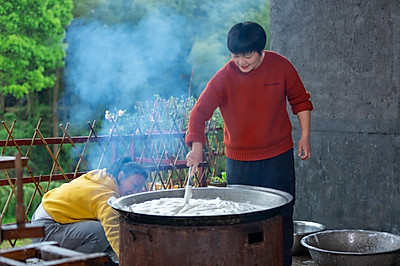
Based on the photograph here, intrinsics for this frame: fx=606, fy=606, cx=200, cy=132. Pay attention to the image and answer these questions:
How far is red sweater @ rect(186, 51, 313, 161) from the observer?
12.8 feet

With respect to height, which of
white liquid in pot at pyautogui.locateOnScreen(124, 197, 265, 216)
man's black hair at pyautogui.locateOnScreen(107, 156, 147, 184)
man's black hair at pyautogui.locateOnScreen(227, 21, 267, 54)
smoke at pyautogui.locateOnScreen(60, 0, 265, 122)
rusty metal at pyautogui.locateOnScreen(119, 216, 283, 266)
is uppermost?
smoke at pyautogui.locateOnScreen(60, 0, 265, 122)

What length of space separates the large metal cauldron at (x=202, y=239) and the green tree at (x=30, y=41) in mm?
14492

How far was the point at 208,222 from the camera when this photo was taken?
3.00 meters

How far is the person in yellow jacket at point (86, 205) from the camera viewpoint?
4.22m

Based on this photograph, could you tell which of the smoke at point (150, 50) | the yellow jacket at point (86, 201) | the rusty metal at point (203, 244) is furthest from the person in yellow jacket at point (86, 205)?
the smoke at point (150, 50)

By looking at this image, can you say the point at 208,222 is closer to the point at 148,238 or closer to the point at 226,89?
the point at 148,238

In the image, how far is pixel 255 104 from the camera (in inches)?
154

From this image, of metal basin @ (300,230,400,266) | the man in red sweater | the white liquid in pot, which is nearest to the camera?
the white liquid in pot

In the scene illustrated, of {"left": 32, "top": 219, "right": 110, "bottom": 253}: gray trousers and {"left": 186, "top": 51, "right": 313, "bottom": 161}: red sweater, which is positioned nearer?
{"left": 186, "top": 51, "right": 313, "bottom": 161}: red sweater

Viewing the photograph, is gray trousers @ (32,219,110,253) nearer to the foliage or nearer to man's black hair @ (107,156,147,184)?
man's black hair @ (107,156,147,184)

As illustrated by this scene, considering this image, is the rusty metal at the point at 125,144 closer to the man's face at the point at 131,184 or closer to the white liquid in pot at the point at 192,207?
the man's face at the point at 131,184

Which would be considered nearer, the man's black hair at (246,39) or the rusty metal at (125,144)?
the man's black hair at (246,39)

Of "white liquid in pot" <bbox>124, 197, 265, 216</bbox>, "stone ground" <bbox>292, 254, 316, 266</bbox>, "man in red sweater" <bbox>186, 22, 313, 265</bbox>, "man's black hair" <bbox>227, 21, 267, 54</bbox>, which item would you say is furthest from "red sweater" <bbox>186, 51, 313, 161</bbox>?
"stone ground" <bbox>292, 254, 316, 266</bbox>

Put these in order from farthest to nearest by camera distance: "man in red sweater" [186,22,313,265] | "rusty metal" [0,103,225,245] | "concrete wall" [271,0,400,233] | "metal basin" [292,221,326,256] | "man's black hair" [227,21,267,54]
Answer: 1. "rusty metal" [0,103,225,245]
2. "metal basin" [292,221,326,256]
3. "concrete wall" [271,0,400,233]
4. "man in red sweater" [186,22,313,265]
5. "man's black hair" [227,21,267,54]
